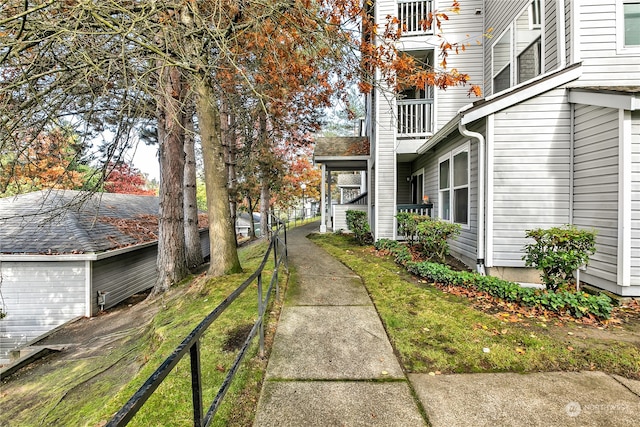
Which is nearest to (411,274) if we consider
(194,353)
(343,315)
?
(343,315)

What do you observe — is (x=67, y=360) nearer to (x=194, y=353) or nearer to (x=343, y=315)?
(x=343, y=315)

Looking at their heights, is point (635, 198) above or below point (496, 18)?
below

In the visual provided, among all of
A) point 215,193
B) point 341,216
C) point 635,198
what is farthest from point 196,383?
point 341,216

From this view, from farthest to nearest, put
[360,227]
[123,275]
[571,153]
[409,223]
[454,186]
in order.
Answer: [360,227] < [123,275] < [409,223] < [454,186] < [571,153]

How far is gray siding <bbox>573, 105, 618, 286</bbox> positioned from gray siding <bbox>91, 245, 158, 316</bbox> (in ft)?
37.8

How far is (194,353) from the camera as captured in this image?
1.44 m

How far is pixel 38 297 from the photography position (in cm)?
796

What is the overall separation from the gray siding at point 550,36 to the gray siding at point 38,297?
12.2 m

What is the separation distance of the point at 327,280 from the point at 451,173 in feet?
14.5

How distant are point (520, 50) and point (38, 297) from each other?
14.0 meters

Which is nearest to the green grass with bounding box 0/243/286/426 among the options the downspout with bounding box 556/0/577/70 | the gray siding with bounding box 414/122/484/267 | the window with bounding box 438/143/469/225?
the gray siding with bounding box 414/122/484/267

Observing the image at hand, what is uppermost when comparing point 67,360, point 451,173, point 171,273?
point 451,173

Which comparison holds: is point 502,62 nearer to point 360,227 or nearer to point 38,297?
point 360,227

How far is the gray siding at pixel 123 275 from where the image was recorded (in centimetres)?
833
